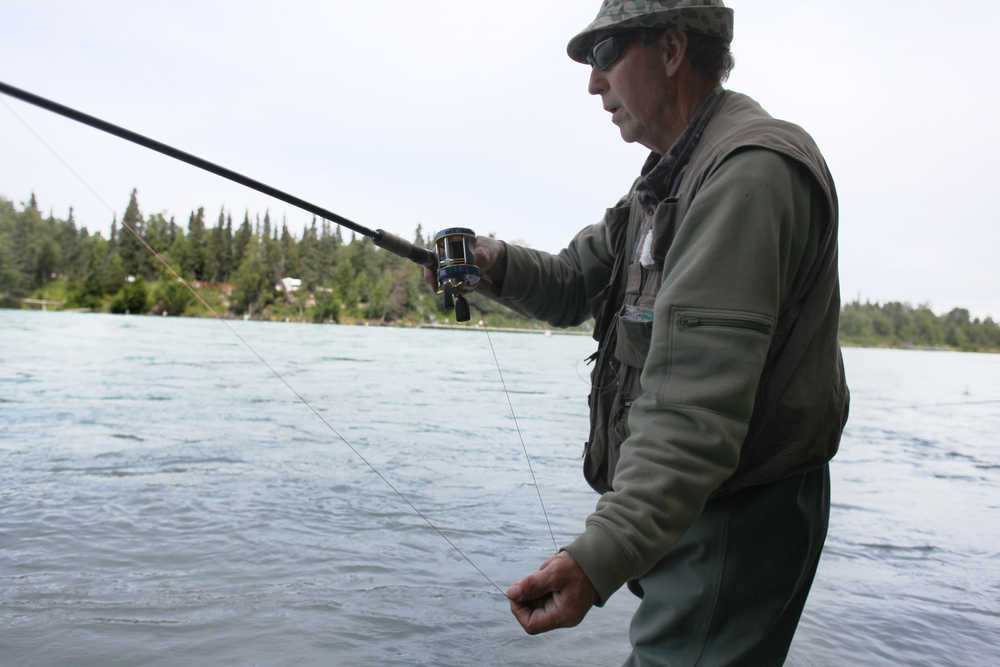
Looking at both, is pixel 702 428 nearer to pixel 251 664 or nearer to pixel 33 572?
pixel 251 664

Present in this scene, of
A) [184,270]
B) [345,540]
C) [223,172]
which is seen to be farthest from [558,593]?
[184,270]

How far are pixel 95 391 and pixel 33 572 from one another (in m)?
10.5

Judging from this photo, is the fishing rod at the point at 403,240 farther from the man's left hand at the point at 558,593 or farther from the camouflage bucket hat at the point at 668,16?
the man's left hand at the point at 558,593

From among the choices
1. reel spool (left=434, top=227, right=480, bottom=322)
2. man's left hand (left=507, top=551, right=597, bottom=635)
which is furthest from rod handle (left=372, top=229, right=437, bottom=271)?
man's left hand (left=507, top=551, right=597, bottom=635)

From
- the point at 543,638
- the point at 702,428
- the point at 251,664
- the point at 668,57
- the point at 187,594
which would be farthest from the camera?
the point at 187,594

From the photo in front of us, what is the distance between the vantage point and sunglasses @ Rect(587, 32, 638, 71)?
5.84ft

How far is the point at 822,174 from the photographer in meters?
1.48

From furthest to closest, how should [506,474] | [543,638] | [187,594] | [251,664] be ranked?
[506,474] < [187,594] < [543,638] < [251,664]

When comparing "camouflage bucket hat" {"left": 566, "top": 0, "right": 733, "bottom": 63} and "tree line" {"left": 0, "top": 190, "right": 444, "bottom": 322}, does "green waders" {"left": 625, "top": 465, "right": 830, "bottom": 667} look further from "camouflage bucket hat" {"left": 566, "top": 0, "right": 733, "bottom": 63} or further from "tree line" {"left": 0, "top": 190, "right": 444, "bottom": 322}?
"tree line" {"left": 0, "top": 190, "right": 444, "bottom": 322}

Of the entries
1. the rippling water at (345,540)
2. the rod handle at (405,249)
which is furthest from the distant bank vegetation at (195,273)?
the rod handle at (405,249)

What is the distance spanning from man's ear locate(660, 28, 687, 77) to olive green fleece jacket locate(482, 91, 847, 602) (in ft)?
0.87

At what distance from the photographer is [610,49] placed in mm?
1809

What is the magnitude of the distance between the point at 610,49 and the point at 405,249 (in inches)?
44.7

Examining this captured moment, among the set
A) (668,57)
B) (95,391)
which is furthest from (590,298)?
(95,391)
